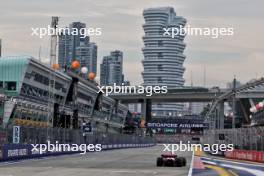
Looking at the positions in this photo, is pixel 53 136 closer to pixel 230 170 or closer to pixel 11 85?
pixel 230 170

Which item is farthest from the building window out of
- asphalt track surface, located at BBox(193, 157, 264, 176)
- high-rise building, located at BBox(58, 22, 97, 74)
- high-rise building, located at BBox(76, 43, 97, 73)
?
Result: asphalt track surface, located at BBox(193, 157, 264, 176)

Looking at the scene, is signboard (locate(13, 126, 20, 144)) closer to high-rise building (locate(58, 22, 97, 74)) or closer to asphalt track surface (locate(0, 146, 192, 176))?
asphalt track surface (locate(0, 146, 192, 176))

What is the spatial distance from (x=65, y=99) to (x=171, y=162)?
90.8m

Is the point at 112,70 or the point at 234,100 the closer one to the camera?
the point at 234,100

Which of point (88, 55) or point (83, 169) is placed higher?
point (88, 55)

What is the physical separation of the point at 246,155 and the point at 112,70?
116 meters

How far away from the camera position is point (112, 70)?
6599 inches

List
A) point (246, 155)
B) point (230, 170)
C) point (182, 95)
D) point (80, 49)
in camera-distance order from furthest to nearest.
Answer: point (182, 95)
point (80, 49)
point (246, 155)
point (230, 170)


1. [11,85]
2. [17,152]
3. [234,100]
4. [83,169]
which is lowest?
[83,169]

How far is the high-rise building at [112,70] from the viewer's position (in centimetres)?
15938

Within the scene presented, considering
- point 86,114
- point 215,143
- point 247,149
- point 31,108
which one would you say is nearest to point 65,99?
point 86,114

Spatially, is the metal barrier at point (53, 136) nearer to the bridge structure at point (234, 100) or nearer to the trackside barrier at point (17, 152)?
the trackside barrier at point (17, 152)

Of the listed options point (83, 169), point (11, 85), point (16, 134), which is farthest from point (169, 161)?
point (11, 85)

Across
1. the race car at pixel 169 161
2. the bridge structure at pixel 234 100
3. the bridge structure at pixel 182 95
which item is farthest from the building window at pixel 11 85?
the race car at pixel 169 161
